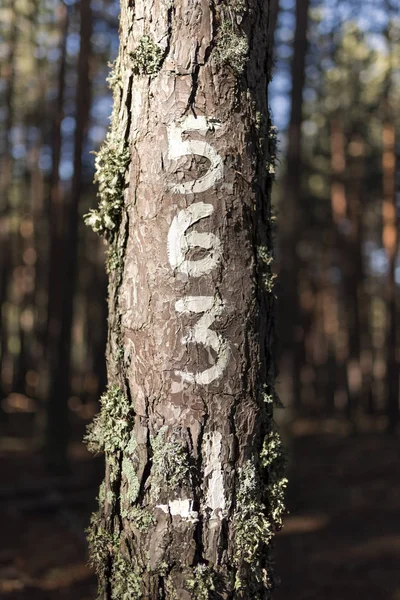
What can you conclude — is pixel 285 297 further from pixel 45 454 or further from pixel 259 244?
pixel 259 244

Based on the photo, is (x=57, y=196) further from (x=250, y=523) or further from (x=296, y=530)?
(x=250, y=523)

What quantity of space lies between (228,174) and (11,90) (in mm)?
15538

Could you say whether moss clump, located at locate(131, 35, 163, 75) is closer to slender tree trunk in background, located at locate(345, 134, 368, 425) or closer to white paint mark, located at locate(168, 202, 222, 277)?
white paint mark, located at locate(168, 202, 222, 277)

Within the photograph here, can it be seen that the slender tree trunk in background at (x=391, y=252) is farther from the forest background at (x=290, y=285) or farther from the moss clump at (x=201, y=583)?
the moss clump at (x=201, y=583)

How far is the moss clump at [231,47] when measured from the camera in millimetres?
1914

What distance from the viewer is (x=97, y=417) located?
82.5 inches

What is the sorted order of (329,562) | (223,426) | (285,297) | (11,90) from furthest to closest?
(11,90) → (285,297) → (329,562) → (223,426)

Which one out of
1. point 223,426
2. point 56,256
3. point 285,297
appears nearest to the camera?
point 223,426

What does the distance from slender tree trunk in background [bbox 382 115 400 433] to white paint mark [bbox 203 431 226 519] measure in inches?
593

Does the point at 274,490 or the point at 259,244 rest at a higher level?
the point at 259,244

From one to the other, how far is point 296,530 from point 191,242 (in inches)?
300

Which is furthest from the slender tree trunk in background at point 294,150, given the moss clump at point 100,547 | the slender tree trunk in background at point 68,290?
the moss clump at point 100,547

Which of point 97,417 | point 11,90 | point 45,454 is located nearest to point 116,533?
point 97,417

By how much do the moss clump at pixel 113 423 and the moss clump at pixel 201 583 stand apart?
437mm
